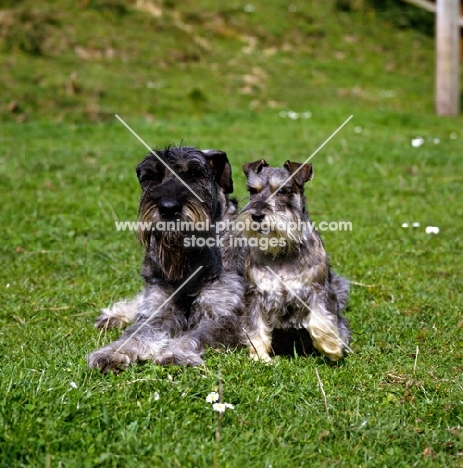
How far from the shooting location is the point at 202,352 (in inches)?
234

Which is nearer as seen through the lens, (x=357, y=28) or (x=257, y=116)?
(x=257, y=116)

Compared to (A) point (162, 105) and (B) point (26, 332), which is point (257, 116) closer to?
(A) point (162, 105)

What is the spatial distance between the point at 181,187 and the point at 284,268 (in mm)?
1076

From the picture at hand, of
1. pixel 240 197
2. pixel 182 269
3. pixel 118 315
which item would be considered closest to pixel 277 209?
pixel 182 269

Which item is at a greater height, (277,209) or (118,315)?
(277,209)

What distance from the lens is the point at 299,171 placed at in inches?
234

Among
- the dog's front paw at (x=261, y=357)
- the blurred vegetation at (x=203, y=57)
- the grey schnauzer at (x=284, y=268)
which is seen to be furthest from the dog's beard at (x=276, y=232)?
the blurred vegetation at (x=203, y=57)

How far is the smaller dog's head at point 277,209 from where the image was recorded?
18.5 feet

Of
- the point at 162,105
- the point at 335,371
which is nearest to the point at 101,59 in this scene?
the point at 162,105

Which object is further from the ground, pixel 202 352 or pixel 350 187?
pixel 202 352

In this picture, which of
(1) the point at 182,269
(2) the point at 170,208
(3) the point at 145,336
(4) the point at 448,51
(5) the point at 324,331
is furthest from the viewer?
(4) the point at 448,51

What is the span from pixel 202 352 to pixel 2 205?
20.1ft

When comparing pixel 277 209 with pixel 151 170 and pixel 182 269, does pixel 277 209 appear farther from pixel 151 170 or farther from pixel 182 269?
pixel 151 170

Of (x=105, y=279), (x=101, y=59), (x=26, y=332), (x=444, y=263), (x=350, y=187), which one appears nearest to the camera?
(x=26, y=332)
